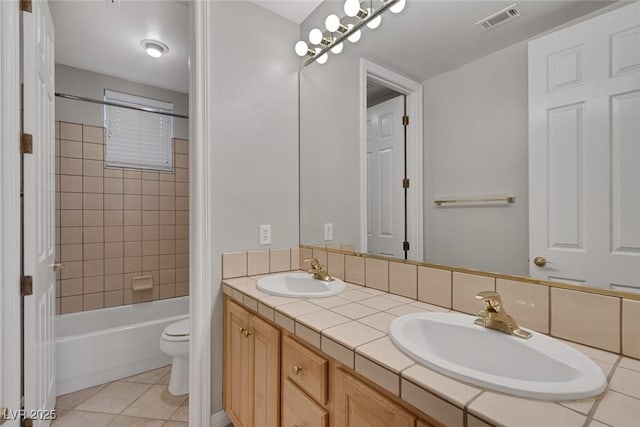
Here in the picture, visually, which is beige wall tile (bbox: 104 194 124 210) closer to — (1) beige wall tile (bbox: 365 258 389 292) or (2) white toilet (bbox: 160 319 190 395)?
(2) white toilet (bbox: 160 319 190 395)

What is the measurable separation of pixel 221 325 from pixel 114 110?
2.35 m

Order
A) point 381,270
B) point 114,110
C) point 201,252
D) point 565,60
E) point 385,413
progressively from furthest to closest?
point 114,110 < point 201,252 < point 381,270 < point 565,60 < point 385,413

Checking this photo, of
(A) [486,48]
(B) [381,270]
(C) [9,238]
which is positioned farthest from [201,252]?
(A) [486,48]

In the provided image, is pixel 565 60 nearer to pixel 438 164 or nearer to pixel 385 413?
pixel 438 164

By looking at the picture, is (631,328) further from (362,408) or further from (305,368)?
(305,368)

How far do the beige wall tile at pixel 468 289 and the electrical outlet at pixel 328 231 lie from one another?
74 cm

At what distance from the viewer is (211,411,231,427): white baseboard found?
1.48m

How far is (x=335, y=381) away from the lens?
0.80 m

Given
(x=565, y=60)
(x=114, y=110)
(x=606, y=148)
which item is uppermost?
(x=114, y=110)

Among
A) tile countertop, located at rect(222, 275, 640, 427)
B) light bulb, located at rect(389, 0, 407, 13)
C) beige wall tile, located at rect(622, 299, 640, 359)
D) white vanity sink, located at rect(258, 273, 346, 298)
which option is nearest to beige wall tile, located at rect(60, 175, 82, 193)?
white vanity sink, located at rect(258, 273, 346, 298)

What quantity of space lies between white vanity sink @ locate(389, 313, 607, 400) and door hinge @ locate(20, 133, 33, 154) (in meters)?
1.61

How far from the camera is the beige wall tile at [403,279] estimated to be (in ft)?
3.72

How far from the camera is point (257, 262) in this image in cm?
161

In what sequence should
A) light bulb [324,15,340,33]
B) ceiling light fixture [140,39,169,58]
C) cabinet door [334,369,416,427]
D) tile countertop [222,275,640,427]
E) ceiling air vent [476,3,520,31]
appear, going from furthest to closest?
ceiling light fixture [140,39,169,58], light bulb [324,15,340,33], ceiling air vent [476,3,520,31], cabinet door [334,369,416,427], tile countertop [222,275,640,427]
